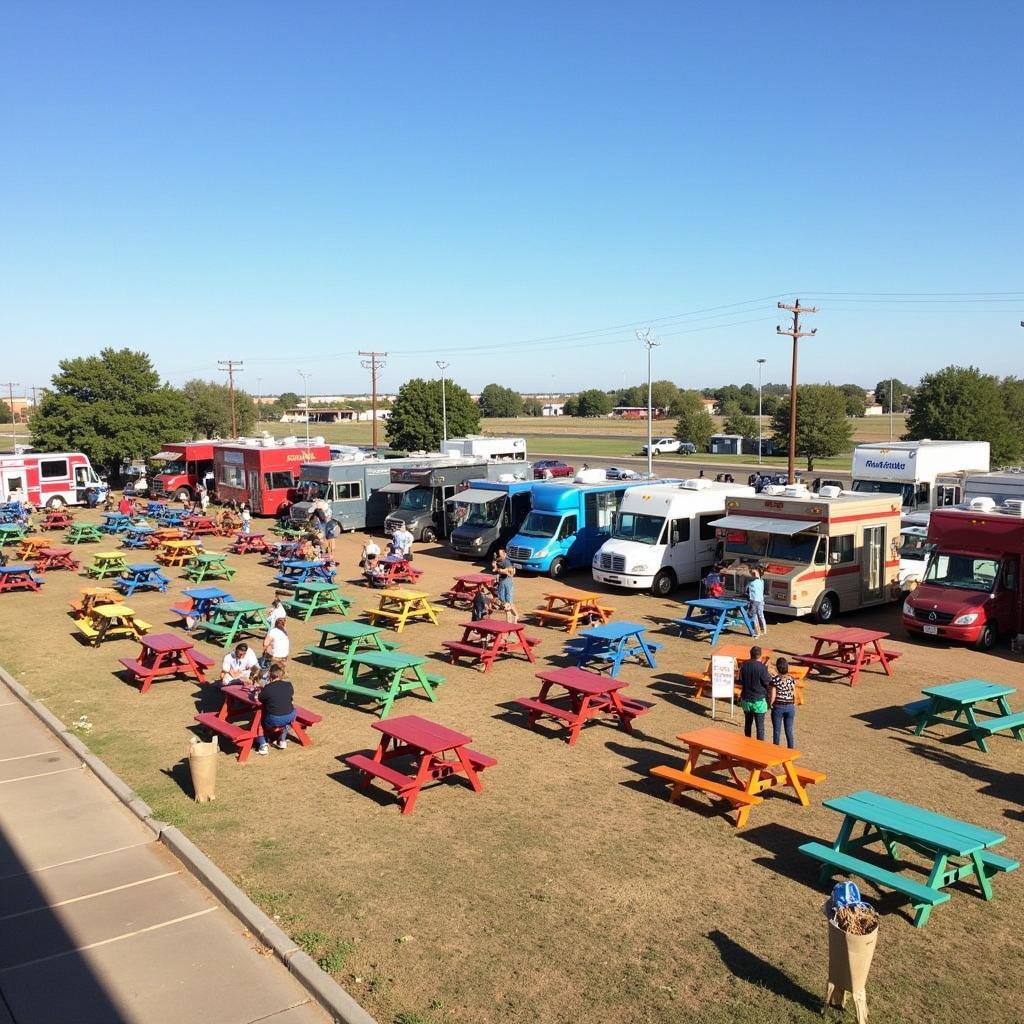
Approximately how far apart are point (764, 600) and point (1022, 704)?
629 cm

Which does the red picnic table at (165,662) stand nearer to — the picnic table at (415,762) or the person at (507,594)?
the picnic table at (415,762)

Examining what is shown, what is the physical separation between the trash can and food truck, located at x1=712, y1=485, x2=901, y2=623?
12.9 m

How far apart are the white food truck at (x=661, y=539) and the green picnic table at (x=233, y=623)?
869 centimetres

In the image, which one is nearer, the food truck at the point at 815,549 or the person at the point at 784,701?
the person at the point at 784,701

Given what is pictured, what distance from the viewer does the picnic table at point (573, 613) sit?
64.4 ft

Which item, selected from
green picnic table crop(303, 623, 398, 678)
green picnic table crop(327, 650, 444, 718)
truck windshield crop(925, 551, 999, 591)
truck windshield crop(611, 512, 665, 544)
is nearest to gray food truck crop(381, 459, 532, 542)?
truck windshield crop(611, 512, 665, 544)

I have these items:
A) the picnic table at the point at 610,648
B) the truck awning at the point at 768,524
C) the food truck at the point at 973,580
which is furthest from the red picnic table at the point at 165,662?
the food truck at the point at 973,580

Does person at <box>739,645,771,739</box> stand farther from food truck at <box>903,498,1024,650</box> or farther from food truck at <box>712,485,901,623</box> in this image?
food truck at <box>712,485,901,623</box>

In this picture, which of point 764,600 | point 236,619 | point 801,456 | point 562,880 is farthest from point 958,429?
point 562,880

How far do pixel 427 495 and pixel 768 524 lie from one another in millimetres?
15222

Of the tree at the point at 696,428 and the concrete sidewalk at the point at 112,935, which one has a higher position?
the tree at the point at 696,428

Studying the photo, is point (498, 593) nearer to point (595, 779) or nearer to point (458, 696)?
point (458, 696)

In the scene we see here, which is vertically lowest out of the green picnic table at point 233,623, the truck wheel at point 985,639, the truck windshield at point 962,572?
the truck wheel at point 985,639

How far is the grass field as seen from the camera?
6.99m
